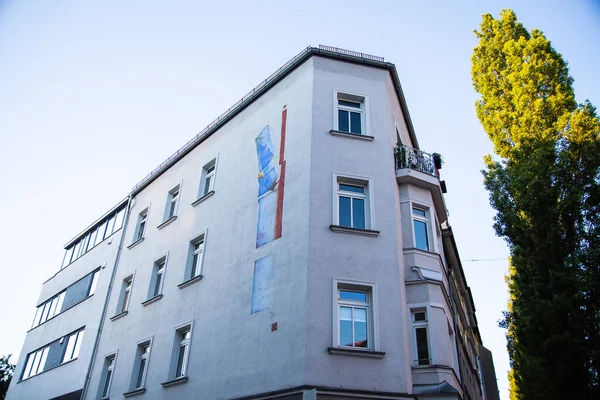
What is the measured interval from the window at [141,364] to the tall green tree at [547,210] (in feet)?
40.3

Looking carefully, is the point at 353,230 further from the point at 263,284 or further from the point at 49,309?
the point at 49,309

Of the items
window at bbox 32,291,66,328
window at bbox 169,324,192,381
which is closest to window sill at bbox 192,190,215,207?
window at bbox 169,324,192,381

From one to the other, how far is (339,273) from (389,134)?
210 inches

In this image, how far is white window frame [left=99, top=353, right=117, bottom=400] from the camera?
1791 centimetres

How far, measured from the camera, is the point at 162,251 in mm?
18953

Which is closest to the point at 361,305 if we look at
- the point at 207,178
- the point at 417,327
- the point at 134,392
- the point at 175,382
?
the point at 417,327

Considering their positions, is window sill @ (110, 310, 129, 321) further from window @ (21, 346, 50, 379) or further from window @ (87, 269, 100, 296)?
window @ (21, 346, 50, 379)

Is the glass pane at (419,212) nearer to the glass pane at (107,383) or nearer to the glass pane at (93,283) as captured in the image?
the glass pane at (107,383)

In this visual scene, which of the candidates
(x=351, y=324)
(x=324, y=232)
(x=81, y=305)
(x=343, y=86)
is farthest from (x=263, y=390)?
(x=81, y=305)

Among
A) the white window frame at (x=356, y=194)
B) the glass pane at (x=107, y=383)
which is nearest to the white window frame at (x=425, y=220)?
the white window frame at (x=356, y=194)

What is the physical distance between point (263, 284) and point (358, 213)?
3415mm

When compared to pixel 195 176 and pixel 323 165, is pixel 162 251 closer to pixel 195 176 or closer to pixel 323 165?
pixel 195 176

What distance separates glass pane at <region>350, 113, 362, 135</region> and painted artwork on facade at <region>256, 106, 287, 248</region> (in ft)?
A: 7.44

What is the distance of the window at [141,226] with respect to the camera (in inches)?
861
